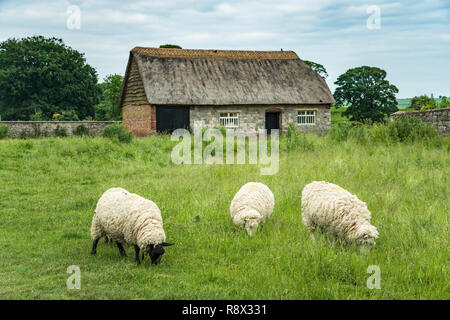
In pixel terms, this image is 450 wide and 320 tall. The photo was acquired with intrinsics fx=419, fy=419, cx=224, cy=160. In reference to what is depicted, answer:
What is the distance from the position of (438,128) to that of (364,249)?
12.4 meters

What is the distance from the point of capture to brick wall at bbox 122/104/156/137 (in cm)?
2600

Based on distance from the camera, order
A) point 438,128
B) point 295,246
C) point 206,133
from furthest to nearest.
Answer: point 206,133 < point 438,128 < point 295,246

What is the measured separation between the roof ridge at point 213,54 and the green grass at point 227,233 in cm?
1506

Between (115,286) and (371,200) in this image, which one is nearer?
(115,286)

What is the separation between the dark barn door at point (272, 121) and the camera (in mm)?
29406

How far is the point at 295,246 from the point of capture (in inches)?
253

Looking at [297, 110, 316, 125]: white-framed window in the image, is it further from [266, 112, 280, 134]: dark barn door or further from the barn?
[266, 112, 280, 134]: dark barn door

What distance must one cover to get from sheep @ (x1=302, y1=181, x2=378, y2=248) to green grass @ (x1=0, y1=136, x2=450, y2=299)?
230 mm

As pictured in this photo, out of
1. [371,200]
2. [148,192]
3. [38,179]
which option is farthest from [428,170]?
[38,179]

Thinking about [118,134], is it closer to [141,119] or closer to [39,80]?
[141,119]

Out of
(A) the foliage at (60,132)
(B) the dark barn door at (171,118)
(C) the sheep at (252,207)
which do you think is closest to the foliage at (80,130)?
(A) the foliage at (60,132)

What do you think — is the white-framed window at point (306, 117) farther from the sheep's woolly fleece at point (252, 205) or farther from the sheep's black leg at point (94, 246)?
the sheep's black leg at point (94, 246)

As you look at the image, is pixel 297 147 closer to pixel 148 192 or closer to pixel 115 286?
pixel 148 192
